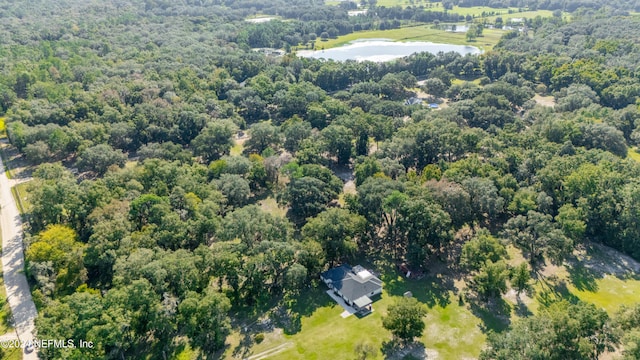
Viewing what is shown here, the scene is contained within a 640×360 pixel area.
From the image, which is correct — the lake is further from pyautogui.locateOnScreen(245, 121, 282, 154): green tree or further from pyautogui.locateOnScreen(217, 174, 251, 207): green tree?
pyautogui.locateOnScreen(217, 174, 251, 207): green tree

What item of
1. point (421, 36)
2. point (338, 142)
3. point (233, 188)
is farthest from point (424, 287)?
point (421, 36)

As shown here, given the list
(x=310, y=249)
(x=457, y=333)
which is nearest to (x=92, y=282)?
(x=310, y=249)

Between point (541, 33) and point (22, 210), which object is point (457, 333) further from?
point (541, 33)

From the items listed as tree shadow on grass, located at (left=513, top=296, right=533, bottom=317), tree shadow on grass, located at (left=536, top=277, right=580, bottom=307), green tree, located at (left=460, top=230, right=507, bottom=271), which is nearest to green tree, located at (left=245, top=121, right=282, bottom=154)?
green tree, located at (left=460, top=230, right=507, bottom=271)

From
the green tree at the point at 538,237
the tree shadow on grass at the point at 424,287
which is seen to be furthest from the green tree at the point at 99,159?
the green tree at the point at 538,237

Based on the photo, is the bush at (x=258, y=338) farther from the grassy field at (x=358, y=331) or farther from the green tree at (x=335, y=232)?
the green tree at (x=335, y=232)

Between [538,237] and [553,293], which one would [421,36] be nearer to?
[538,237]

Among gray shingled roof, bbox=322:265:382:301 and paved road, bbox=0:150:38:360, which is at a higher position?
paved road, bbox=0:150:38:360
